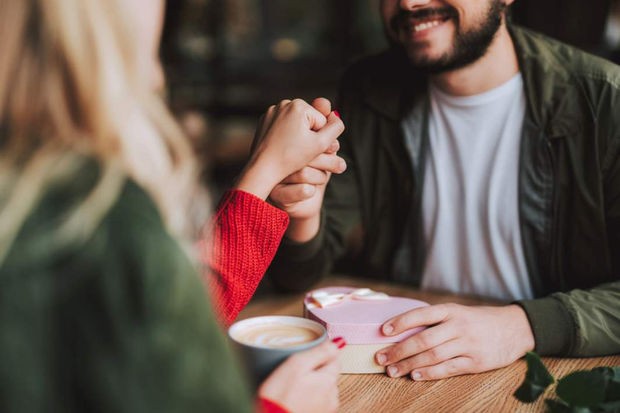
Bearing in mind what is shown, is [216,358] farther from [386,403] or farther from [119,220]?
[386,403]

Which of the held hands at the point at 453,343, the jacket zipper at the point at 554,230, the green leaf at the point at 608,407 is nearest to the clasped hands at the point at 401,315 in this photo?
the held hands at the point at 453,343

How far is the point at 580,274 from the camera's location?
157 centimetres

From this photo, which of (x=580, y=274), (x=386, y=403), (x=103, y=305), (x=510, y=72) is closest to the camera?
(x=103, y=305)

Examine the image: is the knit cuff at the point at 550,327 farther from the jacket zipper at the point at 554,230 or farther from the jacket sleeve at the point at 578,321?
the jacket zipper at the point at 554,230

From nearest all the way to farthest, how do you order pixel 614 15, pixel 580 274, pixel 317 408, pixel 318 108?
1. pixel 317 408
2. pixel 318 108
3. pixel 580 274
4. pixel 614 15

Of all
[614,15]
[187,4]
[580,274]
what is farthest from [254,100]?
[580,274]

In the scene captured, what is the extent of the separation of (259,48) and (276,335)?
6.55 meters

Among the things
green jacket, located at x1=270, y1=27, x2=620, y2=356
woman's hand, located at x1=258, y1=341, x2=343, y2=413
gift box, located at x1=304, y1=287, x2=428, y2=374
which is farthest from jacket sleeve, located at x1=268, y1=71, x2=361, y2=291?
woman's hand, located at x1=258, y1=341, x2=343, y2=413

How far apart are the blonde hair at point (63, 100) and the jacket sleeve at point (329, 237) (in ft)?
3.16

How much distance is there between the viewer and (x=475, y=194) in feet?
5.65

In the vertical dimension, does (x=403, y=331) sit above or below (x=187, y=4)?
below

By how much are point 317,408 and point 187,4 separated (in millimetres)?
5568

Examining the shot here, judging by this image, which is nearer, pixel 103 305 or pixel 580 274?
pixel 103 305

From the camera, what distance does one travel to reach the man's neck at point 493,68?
1.68m
